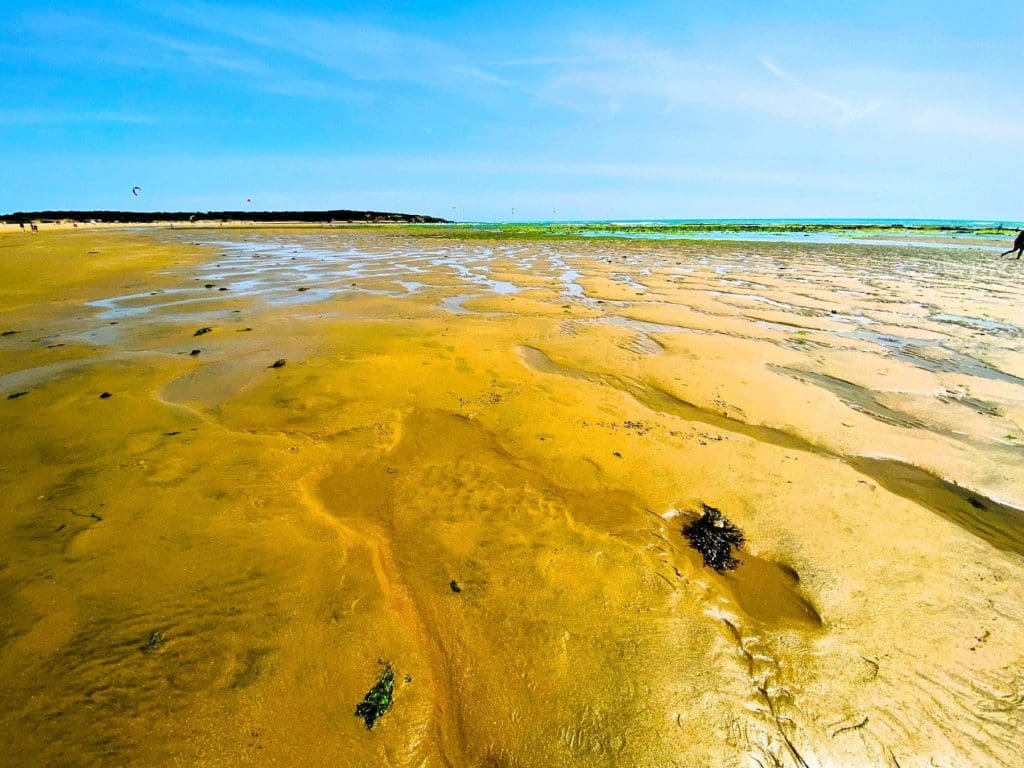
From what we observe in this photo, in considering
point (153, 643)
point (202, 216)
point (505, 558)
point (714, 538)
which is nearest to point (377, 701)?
point (505, 558)

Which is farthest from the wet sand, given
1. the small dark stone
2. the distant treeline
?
the distant treeline

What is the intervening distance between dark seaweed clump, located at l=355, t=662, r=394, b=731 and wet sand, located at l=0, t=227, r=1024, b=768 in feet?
0.18

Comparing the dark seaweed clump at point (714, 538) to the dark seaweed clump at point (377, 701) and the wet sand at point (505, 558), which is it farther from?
the dark seaweed clump at point (377, 701)

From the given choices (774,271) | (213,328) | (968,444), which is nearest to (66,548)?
(213,328)

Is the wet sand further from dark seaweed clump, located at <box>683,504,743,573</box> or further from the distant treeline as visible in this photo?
the distant treeline

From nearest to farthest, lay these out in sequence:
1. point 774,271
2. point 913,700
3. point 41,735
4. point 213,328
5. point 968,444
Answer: point 41,735, point 913,700, point 968,444, point 213,328, point 774,271

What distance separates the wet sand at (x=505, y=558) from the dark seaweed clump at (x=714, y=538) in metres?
0.10

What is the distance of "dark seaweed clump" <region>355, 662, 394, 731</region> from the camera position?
2311mm

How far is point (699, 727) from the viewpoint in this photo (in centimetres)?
233

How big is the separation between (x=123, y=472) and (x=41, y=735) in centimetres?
266

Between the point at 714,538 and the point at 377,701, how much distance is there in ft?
9.00

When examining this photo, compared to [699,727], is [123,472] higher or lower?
higher

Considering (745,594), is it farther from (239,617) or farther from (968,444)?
(968,444)

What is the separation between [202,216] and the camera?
389 ft
